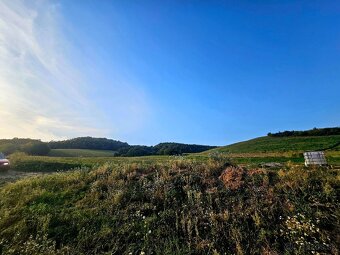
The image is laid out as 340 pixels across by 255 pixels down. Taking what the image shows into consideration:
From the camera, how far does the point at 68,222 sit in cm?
→ 734

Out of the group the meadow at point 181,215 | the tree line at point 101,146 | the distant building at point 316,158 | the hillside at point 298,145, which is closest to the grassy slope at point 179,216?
the meadow at point 181,215

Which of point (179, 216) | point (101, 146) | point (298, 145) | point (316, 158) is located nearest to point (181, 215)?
point (179, 216)

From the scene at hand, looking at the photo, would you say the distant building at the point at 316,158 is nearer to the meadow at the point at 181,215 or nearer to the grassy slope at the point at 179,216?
the grassy slope at the point at 179,216

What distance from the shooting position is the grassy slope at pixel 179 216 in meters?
5.79

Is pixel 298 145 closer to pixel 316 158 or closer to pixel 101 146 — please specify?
pixel 316 158

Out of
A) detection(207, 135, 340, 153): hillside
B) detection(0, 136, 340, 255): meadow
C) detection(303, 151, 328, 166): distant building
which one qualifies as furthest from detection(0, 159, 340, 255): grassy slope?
detection(207, 135, 340, 153): hillside

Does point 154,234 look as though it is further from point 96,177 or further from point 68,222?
point 96,177

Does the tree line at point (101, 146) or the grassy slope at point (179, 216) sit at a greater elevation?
the tree line at point (101, 146)

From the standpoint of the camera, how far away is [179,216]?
7.25 meters

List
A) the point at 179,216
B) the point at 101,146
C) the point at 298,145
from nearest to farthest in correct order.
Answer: the point at 179,216, the point at 298,145, the point at 101,146

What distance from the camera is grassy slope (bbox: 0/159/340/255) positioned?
A: 579 centimetres

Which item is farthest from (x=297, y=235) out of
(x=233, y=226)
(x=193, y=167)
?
(x=193, y=167)

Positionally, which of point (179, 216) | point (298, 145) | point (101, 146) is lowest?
point (179, 216)

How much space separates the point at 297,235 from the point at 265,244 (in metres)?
0.86
